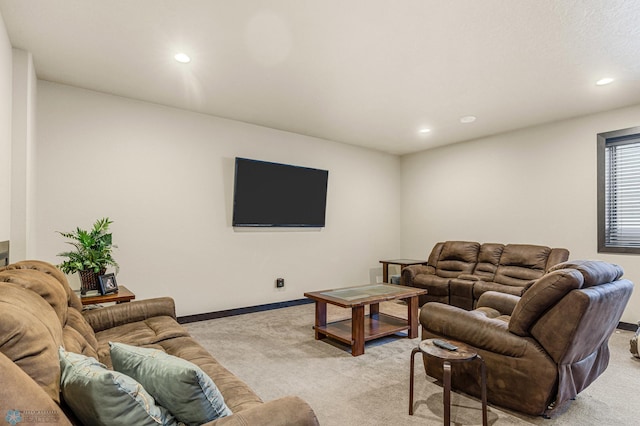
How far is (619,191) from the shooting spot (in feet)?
13.9

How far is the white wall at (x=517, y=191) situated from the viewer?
4402mm

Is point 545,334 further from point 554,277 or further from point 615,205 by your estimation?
point 615,205

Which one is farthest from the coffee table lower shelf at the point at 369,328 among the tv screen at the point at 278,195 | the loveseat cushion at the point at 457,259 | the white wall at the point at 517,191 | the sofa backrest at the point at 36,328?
the white wall at the point at 517,191

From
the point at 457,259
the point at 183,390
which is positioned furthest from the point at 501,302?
the point at 183,390

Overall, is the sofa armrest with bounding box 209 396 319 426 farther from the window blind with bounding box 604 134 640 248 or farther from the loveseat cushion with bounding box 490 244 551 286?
the window blind with bounding box 604 134 640 248

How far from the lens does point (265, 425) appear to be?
108 centimetres

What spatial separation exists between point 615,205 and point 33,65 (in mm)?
6390

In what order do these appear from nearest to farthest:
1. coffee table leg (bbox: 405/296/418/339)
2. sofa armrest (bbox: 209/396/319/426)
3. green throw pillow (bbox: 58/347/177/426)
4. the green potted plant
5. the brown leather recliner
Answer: green throw pillow (bbox: 58/347/177/426) → sofa armrest (bbox: 209/396/319/426) → the brown leather recliner → the green potted plant → coffee table leg (bbox: 405/296/418/339)

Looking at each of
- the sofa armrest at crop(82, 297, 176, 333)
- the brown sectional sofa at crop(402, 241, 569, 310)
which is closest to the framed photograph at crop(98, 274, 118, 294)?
the sofa armrest at crop(82, 297, 176, 333)

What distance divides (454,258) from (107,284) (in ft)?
15.0

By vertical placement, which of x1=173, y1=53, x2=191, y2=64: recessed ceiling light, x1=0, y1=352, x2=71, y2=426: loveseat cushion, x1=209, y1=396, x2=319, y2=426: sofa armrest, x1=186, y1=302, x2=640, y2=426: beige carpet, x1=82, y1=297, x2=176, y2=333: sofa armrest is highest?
x1=173, y1=53, x2=191, y2=64: recessed ceiling light

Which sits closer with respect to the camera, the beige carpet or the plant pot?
the beige carpet

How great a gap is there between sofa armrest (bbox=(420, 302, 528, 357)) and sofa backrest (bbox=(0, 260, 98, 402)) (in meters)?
2.14

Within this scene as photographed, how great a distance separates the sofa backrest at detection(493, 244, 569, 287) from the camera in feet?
14.4
